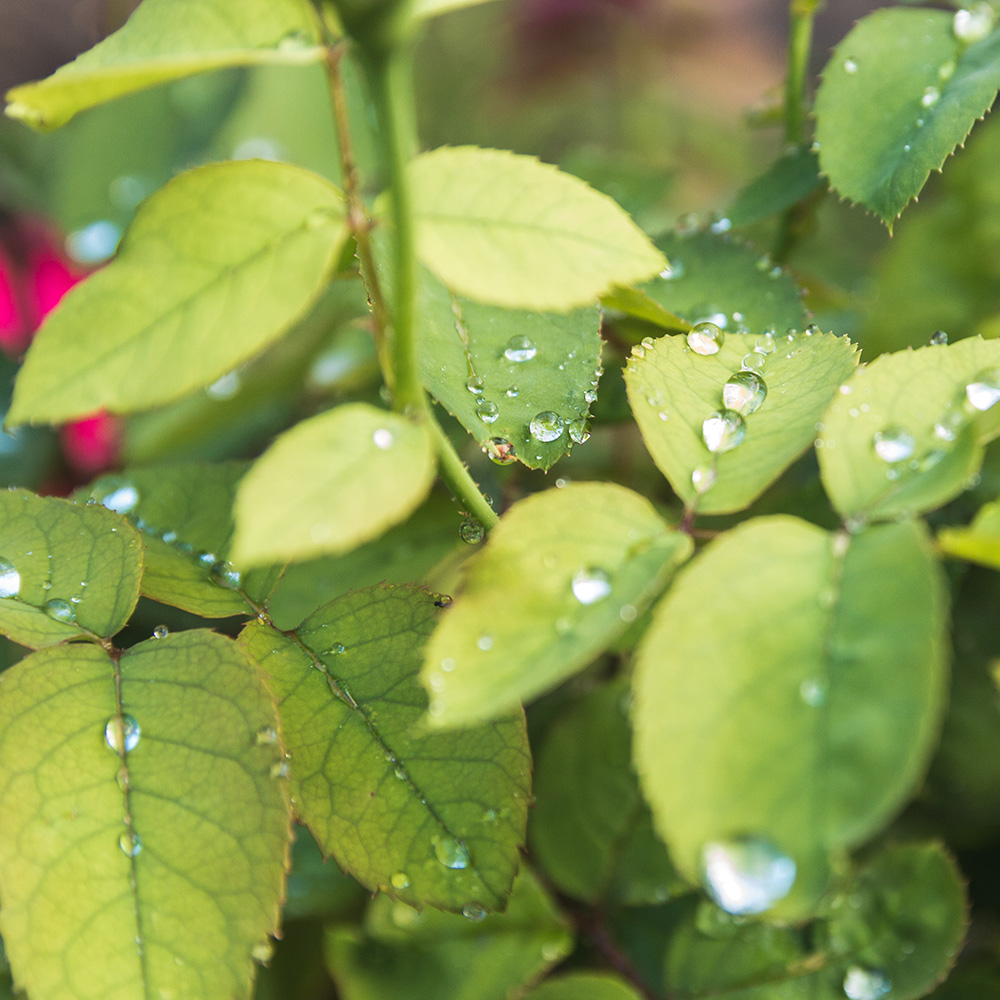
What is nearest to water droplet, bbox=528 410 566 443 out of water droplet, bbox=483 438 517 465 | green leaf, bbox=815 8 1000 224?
water droplet, bbox=483 438 517 465

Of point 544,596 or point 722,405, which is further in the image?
point 722,405

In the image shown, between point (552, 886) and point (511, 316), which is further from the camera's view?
point (552, 886)

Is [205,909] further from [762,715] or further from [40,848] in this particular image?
[762,715]

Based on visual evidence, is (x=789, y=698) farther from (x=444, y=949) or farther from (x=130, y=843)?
(x=444, y=949)

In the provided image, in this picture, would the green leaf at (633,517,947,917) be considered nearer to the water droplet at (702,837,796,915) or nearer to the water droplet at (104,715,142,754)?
the water droplet at (702,837,796,915)

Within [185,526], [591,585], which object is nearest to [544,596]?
[591,585]

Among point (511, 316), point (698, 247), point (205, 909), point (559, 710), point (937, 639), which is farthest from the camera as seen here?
point (559, 710)

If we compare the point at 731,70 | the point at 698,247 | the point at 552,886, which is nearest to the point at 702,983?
the point at 552,886
